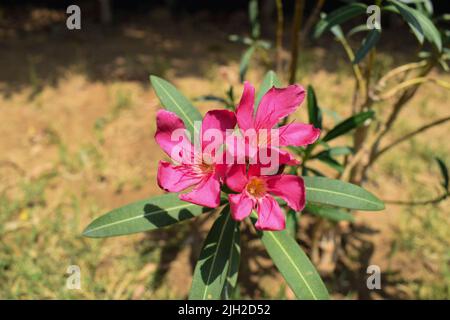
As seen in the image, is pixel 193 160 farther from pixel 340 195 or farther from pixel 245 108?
pixel 340 195

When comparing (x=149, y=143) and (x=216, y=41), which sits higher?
(x=216, y=41)

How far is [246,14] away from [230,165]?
5.46 m

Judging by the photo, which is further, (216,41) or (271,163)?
(216,41)

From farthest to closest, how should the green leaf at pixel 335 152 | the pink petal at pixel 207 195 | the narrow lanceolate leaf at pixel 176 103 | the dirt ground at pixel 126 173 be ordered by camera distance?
1. the dirt ground at pixel 126 173
2. the green leaf at pixel 335 152
3. the narrow lanceolate leaf at pixel 176 103
4. the pink petal at pixel 207 195

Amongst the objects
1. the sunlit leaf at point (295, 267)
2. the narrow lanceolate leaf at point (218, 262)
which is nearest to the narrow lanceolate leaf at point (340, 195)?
the sunlit leaf at point (295, 267)

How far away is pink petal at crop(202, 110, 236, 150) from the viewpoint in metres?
1.09

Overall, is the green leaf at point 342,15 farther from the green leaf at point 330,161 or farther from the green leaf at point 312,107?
the green leaf at point 330,161

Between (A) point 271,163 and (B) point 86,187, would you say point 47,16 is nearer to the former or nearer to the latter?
(B) point 86,187

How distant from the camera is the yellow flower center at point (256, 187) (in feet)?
3.65

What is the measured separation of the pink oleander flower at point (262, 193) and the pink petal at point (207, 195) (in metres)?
0.04

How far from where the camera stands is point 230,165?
1.03 meters

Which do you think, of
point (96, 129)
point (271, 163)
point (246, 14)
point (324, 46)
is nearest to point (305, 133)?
point (271, 163)

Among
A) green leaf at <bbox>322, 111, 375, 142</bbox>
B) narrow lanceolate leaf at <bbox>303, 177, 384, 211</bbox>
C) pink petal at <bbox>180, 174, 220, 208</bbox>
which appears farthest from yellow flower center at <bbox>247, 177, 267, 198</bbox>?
green leaf at <bbox>322, 111, 375, 142</bbox>

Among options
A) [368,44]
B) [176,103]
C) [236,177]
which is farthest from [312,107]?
[236,177]
